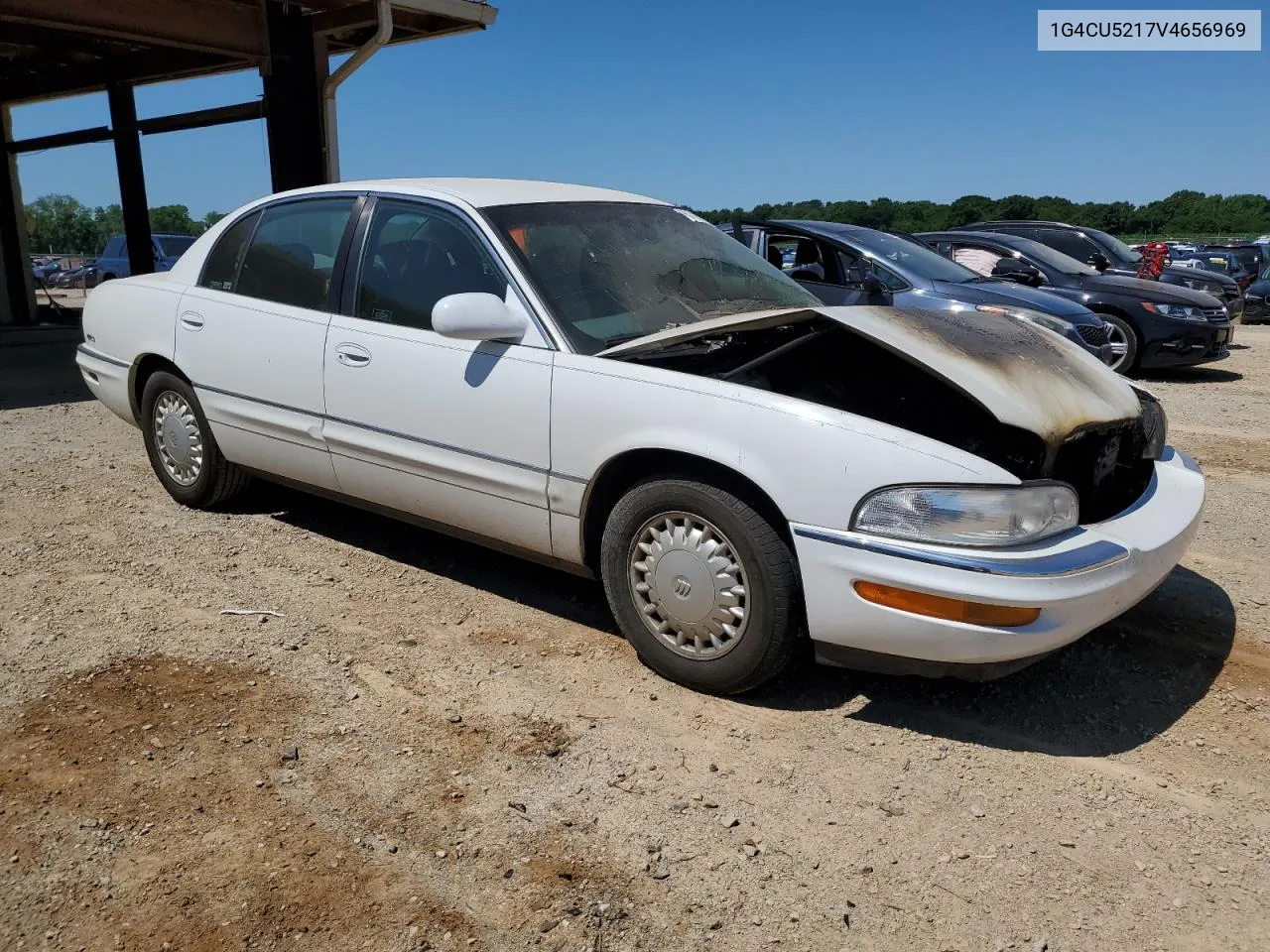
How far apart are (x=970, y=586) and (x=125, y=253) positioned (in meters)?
18.9

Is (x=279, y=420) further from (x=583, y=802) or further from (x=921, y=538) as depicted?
(x=921, y=538)

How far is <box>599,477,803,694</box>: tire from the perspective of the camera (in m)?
2.97

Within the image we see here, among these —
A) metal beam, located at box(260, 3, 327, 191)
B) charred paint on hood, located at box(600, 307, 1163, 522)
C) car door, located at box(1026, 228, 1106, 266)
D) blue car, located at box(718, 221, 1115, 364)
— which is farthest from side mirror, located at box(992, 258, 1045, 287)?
metal beam, located at box(260, 3, 327, 191)

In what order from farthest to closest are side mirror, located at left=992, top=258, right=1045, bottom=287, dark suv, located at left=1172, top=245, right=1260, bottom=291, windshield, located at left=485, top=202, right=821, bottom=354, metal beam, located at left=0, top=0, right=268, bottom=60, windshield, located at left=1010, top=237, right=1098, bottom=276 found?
dark suv, located at left=1172, top=245, right=1260, bottom=291, windshield, located at left=1010, top=237, right=1098, bottom=276, side mirror, located at left=992, top=258, right=1045, bottom=287, metal beam, located at left=0, top=0, right=268, bottom=60, windshield, located at left=485, top=202, right=821, bottom=354

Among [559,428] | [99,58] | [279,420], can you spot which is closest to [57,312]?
[99,58]

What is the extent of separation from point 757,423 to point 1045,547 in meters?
0.85

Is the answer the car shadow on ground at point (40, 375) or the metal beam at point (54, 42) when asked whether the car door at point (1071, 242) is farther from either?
the car shadow on ground at point (40, 375)

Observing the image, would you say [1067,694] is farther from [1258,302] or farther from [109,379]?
[1258,302]

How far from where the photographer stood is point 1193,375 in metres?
10.1

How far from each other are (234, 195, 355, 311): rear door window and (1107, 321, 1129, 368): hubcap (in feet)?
25.5

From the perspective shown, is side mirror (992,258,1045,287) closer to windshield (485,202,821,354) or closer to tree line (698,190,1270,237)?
windshield (485,202,821,354)

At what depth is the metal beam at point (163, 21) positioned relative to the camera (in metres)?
7.61

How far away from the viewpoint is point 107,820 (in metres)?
2.57

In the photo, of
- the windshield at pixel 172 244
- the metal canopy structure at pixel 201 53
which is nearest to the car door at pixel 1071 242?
the metal canopy structure at pixel 201 53
